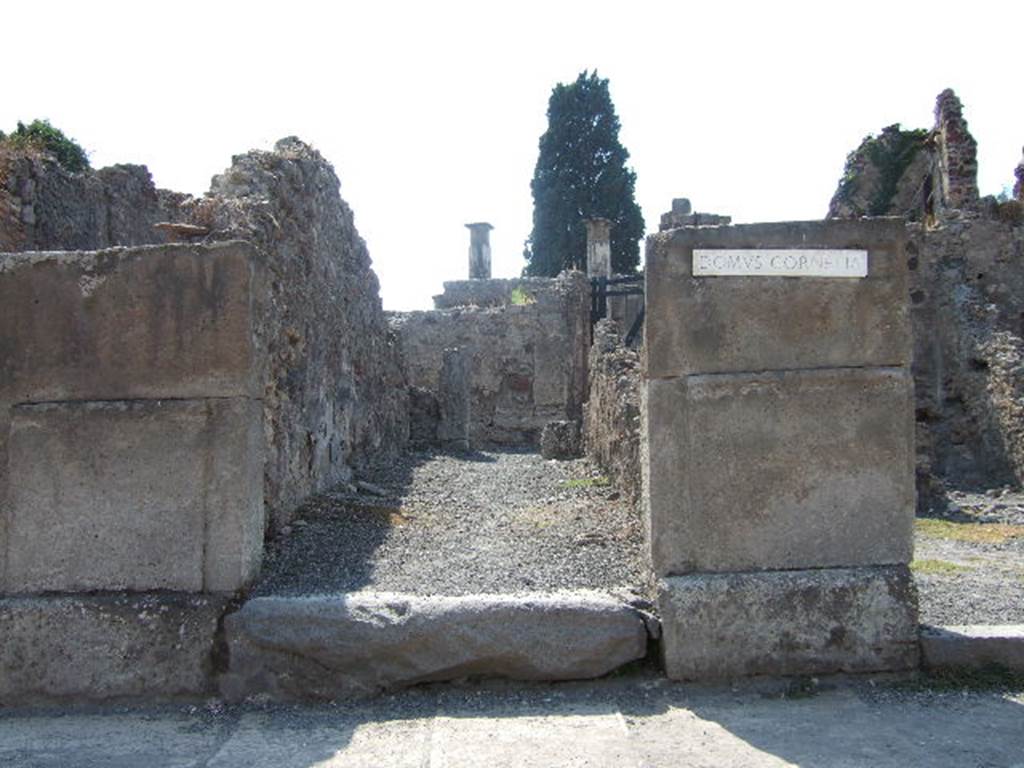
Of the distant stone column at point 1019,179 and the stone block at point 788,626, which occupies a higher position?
the distant stone column at point 1019,179

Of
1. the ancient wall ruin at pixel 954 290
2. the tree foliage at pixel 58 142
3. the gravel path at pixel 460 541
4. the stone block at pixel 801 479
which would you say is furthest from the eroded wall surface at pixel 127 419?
the tree foliage at pixel 58 142

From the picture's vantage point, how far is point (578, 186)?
37.8 m

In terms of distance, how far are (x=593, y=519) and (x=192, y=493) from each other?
2952 mm

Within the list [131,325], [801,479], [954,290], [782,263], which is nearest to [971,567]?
[801,479]

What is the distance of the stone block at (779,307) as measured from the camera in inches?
151

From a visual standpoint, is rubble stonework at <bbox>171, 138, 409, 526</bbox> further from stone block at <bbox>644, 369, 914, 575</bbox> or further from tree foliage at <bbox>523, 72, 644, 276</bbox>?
tree foliage at <bbox>523, 72, 644, 276</bbox>

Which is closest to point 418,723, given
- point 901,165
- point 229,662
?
point 229,662

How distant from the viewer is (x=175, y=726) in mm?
3502

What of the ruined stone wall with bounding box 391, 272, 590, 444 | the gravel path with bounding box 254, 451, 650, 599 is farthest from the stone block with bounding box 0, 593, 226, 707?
the ruined stone wall with bounding box 391, 272, 590, 444

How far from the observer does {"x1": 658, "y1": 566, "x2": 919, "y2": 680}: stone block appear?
3736mm

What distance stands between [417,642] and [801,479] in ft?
5.28

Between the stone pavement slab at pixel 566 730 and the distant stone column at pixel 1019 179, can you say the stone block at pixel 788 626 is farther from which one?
the distant stone column at pixel 1019 179

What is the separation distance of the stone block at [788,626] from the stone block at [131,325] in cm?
196

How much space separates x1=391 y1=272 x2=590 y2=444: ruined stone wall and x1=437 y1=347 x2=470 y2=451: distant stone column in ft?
17.8
